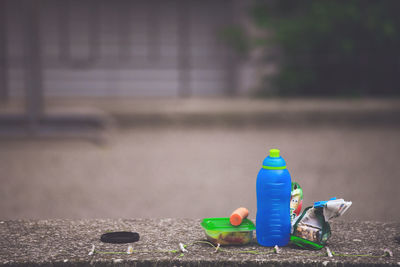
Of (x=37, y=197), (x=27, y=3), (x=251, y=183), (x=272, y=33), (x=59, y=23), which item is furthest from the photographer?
(x=59, y=23)

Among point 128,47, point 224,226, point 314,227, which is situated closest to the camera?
point 314,227

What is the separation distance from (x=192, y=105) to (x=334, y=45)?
133 inches

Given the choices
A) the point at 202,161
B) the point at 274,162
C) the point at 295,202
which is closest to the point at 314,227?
the point at 295,202

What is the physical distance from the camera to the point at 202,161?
262 inches

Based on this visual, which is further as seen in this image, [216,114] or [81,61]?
[81,61]

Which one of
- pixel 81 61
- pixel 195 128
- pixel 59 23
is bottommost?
pixel 195 128

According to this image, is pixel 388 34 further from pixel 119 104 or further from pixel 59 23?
pixel 59 23

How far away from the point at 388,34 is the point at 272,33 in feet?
9.60

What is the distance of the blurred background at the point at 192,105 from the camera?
500 cm

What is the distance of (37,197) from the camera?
15.5 ft

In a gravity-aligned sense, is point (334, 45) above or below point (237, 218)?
above

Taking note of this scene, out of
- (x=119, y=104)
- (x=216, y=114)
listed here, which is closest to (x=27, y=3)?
(x=119, y=104)

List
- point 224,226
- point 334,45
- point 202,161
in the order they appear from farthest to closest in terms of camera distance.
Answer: point 334,45
point 202,161
point 224,226

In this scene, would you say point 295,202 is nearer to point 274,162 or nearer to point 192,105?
point 274,162
